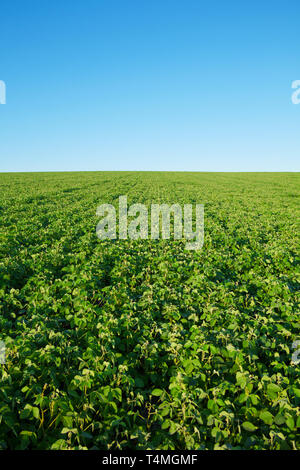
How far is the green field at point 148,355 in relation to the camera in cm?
273

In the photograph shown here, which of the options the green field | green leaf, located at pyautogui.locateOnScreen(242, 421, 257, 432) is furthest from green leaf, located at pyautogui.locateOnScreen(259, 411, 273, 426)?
green leaf, located at pyautogui.locateOnScreen(242, 421, 257, 432)

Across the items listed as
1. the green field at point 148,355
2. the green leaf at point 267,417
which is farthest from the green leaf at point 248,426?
the green leaf at point 267,417

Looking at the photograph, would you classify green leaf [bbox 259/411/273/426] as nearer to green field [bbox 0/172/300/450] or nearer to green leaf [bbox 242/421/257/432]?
green field [bbox 0/172/300/450]

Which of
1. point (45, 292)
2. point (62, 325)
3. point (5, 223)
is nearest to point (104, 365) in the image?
point (62, 325)

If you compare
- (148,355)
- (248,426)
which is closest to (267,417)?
(248,426)

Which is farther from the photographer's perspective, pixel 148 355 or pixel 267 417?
pixel 148 355

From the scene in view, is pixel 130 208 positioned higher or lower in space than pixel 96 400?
higher

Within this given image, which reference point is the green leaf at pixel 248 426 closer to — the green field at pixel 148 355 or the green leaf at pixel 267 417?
the green field at pixel 148 355

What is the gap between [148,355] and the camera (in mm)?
3830

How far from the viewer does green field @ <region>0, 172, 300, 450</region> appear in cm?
273

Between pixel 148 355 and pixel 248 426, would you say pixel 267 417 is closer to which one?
pixel 248 426

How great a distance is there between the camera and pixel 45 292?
5250 mm
